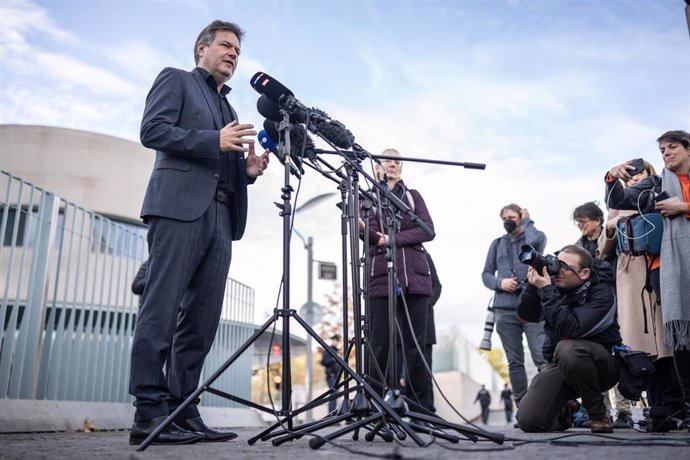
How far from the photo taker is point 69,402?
4898 millimetres

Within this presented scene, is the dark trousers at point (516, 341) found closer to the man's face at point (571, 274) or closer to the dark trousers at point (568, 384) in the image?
the dark trousers at point (568, 384)

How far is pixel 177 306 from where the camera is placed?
9.57 feet

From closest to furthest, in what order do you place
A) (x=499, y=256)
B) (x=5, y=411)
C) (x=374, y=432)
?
(x=374, y=432) < (x=5, y=411) < (x=499, y=256)

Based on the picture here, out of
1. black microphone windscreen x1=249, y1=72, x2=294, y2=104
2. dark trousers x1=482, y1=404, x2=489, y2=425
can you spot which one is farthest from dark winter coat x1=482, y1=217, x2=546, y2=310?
dark trousers x1=482, y1=404, x2=489, y2=425

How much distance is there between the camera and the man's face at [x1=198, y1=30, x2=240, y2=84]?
3.35m

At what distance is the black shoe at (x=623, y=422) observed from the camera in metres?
4.73

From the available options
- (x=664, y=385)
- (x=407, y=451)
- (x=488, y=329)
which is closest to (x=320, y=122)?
(x=407, y=451)

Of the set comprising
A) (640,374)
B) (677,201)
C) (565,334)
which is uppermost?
(677,201)

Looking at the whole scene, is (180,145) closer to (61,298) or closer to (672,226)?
(672,226)

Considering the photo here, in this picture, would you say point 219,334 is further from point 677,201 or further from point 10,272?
point 677,201

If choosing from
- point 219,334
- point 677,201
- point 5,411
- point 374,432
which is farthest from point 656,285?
point 219,334

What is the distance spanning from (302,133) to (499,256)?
3408 millimetres

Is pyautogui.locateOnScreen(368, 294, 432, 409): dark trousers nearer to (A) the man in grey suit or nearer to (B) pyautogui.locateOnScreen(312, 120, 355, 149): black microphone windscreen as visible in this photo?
(A) the man in grey suit

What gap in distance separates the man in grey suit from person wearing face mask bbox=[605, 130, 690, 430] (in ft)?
8.20
